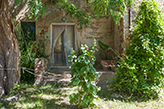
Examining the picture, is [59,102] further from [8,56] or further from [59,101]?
[8,56]

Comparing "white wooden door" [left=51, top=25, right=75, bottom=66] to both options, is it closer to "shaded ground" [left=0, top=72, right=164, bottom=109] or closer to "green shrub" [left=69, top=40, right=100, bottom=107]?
"shaded ground" [left=0, top=72, right=164, bottom=109]

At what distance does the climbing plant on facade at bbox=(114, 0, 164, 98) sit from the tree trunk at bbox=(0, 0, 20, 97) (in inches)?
105

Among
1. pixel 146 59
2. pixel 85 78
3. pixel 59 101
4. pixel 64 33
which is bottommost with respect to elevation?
pixel 59 101

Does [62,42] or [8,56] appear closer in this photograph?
[8,56]

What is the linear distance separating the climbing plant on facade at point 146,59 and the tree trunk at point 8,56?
8.74 ft

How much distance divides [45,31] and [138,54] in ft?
14.4

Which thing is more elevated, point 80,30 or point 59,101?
point 80,30

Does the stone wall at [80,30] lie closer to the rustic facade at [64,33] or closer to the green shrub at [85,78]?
the rustic facade at [64,33]

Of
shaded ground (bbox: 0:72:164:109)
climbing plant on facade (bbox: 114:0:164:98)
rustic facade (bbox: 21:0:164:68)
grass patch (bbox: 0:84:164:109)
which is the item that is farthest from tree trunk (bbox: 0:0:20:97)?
rustic facade (bbox: 21:0:164:68)

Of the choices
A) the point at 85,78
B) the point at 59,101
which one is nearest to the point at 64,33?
the point at 59,101

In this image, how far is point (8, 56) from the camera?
131 inches

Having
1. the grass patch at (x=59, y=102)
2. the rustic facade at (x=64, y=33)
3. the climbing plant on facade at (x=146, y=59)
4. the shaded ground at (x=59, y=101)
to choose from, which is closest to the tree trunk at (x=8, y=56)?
the shaded ground at (x=59, y=101)

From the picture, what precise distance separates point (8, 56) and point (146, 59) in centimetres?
346

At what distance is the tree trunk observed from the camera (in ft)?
10.5
